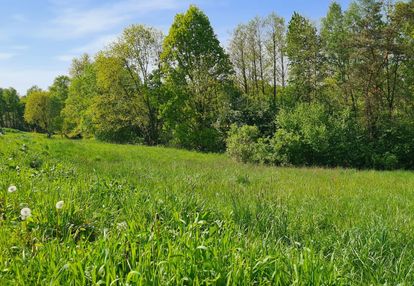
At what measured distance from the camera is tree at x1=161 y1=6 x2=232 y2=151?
34594 mm

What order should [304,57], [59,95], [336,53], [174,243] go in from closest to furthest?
[174,243], [304,57], [336,53], [59,95]

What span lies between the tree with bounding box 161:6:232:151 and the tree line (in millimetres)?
105

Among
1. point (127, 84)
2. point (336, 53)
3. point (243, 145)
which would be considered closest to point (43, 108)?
point (127, 84)

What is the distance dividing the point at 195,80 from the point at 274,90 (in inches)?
439

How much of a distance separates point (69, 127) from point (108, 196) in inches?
2423

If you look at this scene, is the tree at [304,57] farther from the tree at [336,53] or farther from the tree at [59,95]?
the tree at [59,95]

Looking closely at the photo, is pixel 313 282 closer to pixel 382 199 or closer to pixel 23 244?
pixel 23 244

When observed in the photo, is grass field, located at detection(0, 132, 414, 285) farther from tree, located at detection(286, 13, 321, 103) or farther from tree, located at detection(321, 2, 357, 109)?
tree, located at detection(321, 2, 357, 109)

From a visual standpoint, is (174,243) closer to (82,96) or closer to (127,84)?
(127,84)

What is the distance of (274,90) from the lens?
41250mm

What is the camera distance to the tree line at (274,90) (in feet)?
88.1

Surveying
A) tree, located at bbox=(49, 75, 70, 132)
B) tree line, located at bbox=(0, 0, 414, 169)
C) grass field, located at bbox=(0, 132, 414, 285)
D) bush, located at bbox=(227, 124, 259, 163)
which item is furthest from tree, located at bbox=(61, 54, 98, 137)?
grass field, located at bbox=(0, 132, 414, 285)

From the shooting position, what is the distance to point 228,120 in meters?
33.6

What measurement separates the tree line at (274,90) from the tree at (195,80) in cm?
11
